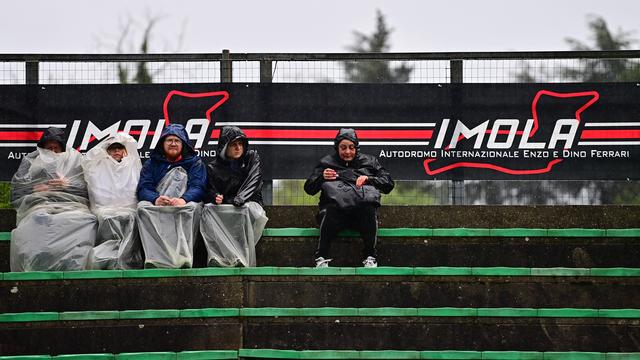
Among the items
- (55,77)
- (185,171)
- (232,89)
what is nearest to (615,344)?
(185,171)

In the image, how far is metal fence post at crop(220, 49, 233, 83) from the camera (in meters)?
10.4

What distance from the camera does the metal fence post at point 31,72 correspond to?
10508 mm

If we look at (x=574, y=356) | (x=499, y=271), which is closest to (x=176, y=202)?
(x=499, y=271)

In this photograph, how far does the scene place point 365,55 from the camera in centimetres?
1036

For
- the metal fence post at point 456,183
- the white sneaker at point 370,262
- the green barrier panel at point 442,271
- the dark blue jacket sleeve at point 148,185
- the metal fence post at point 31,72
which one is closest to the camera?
the green barrier panel at point 442,271

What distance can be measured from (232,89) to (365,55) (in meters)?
1.36

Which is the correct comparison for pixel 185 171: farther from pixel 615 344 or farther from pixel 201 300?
pixel 615 344

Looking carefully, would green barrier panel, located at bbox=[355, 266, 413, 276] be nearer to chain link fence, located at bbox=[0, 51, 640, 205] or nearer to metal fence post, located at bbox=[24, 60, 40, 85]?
chain link fence, located at bbox=[0, 51, 640, 205]

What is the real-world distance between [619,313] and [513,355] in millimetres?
934

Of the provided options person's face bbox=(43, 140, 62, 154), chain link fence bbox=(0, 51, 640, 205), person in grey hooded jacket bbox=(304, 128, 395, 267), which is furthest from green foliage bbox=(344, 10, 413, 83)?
person's face bbox=(43, 140, 62, 154)

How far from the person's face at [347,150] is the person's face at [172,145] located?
1.35 metres

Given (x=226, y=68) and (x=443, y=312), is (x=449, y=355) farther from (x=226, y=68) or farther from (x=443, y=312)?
(x=226, y=68)

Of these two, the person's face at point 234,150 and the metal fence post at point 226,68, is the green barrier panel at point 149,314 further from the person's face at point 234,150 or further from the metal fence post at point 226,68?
the metal fence post at point 226,68

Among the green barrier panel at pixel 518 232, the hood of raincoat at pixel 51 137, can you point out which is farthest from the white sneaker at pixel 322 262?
the hood of raincoat at pixel 51 137
